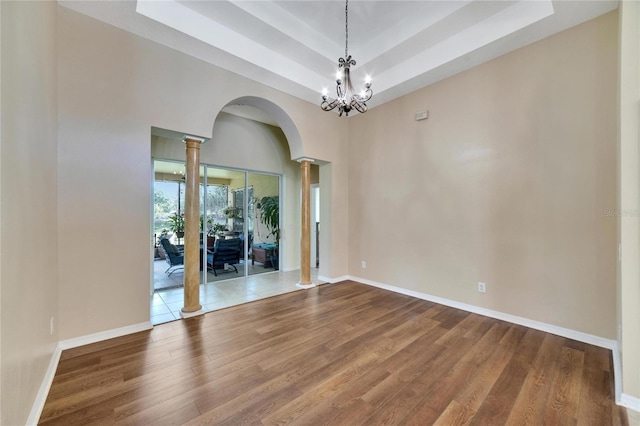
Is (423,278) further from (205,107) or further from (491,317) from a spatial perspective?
(205,107)

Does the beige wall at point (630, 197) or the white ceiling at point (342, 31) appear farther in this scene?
the white ceiling at point (342, 31)

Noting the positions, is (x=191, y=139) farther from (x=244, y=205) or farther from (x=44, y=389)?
(x=44, y=389)

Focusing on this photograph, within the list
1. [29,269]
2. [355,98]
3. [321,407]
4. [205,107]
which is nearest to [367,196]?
[355,98]

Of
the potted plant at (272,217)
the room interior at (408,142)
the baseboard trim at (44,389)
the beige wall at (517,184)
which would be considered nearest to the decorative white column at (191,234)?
the room interior at (408,142)

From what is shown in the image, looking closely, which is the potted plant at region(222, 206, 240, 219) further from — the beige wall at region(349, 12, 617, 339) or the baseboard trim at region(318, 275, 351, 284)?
the beige wall at region(349, 12, 617, 339)

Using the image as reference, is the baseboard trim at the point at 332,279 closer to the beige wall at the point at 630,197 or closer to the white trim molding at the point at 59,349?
the white trim molding at the point at 59,349

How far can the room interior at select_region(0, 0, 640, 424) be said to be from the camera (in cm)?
190

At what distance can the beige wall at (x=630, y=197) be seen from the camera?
6.12 feet

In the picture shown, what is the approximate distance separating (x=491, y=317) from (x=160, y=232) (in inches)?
228

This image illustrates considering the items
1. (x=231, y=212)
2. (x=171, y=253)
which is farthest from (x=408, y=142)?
(x=171, y=253)

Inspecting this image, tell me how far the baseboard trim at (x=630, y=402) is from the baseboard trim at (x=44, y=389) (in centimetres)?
412

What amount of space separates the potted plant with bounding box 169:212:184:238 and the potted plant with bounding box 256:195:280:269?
1776mm

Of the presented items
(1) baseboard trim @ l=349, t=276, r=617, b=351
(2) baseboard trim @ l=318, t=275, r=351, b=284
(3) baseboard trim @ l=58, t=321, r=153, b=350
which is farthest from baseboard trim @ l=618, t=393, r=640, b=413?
(3) baseboard trim @ l=58, t=321, r=153, b=350

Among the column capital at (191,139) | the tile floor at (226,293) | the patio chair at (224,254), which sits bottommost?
the tile floor at (226,293)
